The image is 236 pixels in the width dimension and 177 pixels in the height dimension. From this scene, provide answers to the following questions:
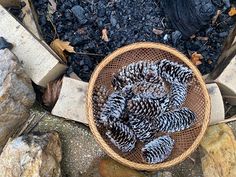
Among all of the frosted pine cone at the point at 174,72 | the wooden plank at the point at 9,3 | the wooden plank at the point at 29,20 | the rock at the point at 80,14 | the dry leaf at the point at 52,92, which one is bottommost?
the frosted pine cone at the point at 174,72

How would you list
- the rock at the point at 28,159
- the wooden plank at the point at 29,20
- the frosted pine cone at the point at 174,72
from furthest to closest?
1. the wooden plank at the point at 29,20
2. the frosted pine cone at the point at 174,72
3. the rock at the point at 28,159

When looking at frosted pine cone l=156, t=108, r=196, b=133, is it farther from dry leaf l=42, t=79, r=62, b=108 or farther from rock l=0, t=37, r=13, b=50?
rock l=0, t=37, r=13, b=50

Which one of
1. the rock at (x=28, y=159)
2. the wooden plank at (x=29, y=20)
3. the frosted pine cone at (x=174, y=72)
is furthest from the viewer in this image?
the wooden plank at (x=29, y=20)

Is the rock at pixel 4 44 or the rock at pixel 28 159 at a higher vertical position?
the rock at pixel 4 44

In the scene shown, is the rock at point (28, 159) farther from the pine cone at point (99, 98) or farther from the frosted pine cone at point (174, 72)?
the frosted pine cone at point (174, 72)

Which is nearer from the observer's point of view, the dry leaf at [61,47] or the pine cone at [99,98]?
the pine cone at [99,98]

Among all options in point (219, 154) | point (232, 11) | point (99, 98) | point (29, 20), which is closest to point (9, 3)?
point (29, 20)

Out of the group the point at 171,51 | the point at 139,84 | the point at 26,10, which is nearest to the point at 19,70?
the point at 26,10

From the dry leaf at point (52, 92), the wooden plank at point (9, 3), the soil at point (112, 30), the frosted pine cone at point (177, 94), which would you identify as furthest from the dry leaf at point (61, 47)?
the frosted pine cone at point (177, 94)
